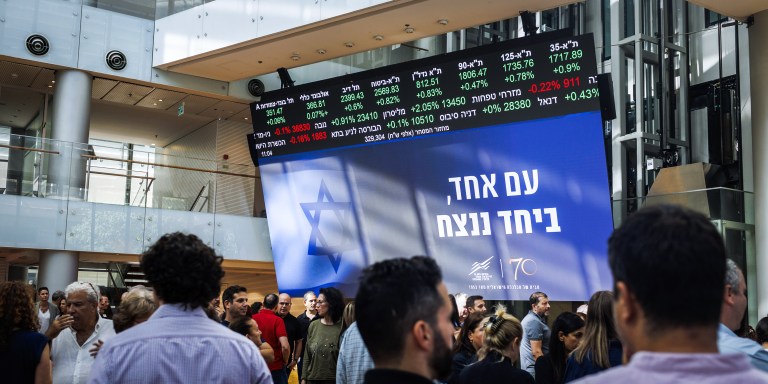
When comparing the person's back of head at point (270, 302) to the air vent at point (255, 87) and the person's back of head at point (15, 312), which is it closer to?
the person's back of head at point (15, 312)

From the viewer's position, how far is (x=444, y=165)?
1167cm

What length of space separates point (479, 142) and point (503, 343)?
23.1ft

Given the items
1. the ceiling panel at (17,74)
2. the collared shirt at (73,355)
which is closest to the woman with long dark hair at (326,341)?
the collared shirt at (73,355)

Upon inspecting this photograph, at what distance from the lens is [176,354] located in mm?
2664

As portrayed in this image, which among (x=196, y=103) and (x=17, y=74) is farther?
(x=196, y=103)

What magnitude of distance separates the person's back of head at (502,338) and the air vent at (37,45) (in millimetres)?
11582

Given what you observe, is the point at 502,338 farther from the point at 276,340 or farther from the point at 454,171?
the point at 454,171

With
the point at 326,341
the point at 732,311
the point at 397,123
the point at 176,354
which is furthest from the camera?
the point at 397,123

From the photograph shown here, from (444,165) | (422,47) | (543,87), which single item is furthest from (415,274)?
(422,47)

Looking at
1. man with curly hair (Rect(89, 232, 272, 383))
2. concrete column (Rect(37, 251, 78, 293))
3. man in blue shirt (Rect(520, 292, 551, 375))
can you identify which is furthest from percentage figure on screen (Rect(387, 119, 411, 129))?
man with curly hair (Rect(89, 232, 272, 383))

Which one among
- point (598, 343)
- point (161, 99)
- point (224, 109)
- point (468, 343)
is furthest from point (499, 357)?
point (224, 109)

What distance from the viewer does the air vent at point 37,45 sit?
543 inches

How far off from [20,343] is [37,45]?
36.7 ft

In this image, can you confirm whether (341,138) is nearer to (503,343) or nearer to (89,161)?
(89,161)
